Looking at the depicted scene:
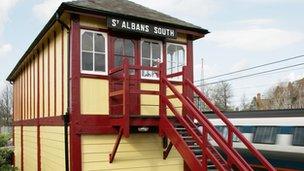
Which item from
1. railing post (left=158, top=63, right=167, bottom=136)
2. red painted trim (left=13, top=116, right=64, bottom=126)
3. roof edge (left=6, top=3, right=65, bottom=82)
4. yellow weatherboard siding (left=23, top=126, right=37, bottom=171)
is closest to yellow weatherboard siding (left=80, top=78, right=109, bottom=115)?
red painted trim (left=13, top=116, right=64, bottom=126)

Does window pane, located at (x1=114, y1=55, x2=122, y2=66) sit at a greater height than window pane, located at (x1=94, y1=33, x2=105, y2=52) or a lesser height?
lesser

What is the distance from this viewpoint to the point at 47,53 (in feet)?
40.8

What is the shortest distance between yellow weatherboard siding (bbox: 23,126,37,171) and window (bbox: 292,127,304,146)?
988cm

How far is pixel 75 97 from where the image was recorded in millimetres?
9531

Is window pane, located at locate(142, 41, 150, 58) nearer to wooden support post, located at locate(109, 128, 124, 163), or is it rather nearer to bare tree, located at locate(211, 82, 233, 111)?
wooden support post, located at locate(109, 128, 124, 163)

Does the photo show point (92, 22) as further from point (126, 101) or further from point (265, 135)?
point (265, 135)

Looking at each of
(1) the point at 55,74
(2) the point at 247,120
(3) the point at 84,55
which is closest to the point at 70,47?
(3) the point at 84,55

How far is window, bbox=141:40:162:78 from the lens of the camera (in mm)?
10914

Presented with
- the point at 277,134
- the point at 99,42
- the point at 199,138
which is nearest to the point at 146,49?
the point at 99,42

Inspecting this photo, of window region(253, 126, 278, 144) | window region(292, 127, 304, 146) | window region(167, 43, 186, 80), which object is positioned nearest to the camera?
window region(167, 43, 186, 80)

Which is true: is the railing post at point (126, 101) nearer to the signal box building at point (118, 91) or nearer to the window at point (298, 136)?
the signal box building at point (118, 91)

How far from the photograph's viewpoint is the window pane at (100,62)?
10.0 metres

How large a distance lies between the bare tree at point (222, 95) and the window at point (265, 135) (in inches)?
1719

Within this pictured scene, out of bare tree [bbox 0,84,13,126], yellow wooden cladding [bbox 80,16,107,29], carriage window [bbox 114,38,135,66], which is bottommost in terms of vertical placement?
bare tree [bbox 0,84,13,126]
